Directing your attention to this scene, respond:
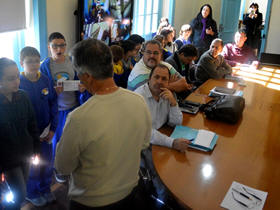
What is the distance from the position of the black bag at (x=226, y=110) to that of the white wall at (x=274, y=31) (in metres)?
5.26

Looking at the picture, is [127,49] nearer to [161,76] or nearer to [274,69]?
[161,76]

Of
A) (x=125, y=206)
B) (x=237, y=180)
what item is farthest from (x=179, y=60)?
(x=125, y=206)

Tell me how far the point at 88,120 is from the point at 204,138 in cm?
126

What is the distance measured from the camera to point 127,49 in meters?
3.53

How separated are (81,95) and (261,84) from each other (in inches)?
97.8

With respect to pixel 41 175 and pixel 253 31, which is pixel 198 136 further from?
pixel 253 31

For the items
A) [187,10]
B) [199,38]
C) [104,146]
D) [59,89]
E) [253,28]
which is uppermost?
[187,10]

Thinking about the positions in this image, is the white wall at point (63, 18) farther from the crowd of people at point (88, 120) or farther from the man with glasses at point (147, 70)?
the man with glasses at point (147, 70)

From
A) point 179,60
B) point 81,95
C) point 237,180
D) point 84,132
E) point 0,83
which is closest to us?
point 84,132

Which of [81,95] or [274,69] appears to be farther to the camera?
[274,69]

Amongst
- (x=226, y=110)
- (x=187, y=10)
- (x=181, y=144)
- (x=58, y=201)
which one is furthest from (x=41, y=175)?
(x=187, y=10)

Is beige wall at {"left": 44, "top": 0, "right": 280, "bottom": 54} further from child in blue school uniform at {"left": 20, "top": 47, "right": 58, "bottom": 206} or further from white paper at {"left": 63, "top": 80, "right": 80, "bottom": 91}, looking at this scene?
child in blue school uniform at {"left": 20, "top": 47, "right": 58, "bottom": 206}

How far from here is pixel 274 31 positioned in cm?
712

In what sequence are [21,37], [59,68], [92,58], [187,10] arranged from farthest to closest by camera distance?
1. [187,10]
2. [21,37]
3. [59,68]
4. [92,58]
